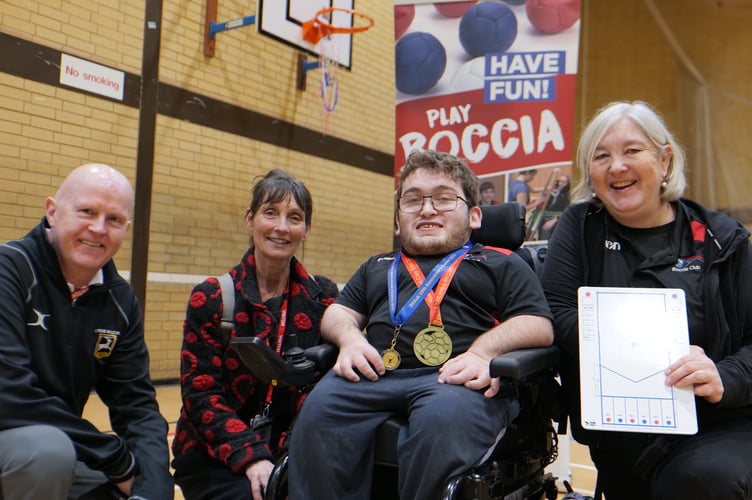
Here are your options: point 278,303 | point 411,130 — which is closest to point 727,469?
point 278,303

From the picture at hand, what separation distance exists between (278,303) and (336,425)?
60 cm

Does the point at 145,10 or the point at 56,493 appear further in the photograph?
the point at 145,10

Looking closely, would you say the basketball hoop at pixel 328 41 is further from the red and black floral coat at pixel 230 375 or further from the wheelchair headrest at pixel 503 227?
the red and black floral coat at pixel 230 375

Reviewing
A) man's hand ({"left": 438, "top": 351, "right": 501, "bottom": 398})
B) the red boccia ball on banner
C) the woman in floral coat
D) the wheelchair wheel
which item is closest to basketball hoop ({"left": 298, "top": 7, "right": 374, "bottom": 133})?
the red boccia ball on banner

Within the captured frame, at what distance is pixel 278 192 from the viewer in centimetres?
227

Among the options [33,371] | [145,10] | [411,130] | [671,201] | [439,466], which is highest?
[145,10]

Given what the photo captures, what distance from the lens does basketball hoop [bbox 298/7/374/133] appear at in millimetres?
6863

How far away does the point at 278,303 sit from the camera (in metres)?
2.25

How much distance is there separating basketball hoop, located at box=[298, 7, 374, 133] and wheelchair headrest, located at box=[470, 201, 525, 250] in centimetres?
486

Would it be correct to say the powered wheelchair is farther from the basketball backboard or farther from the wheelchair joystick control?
the basketball backboard

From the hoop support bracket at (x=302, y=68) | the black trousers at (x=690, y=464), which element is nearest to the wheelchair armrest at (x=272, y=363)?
the black trousers at (x=690, y=464)

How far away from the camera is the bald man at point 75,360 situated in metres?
1.58

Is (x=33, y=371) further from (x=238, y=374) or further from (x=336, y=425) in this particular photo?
(x=336, y=425)

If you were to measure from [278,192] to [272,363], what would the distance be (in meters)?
0.68
